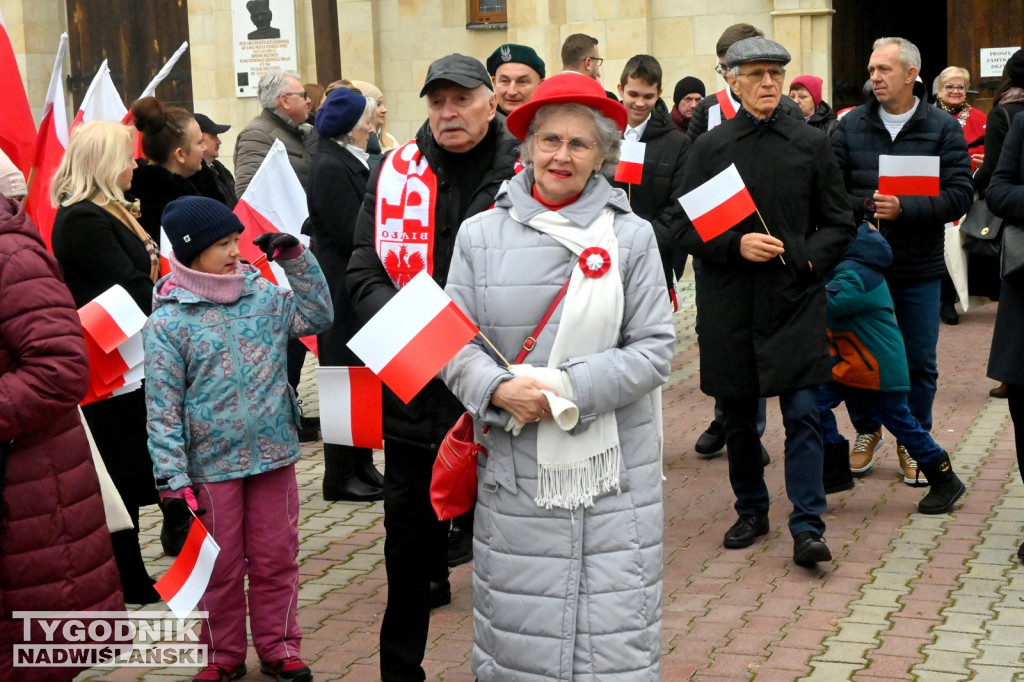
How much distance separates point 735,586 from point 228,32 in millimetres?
14151

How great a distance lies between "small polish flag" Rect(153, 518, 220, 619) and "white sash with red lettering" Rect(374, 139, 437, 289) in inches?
41.0

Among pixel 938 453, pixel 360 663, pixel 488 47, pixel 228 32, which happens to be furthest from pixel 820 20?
pixel 360 663

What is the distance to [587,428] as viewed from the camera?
3.76 meters

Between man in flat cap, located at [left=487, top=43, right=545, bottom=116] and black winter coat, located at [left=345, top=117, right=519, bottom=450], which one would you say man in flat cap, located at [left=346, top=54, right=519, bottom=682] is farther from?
man in flat cap, located at [left=487, top=43, right=545, bottom=116]

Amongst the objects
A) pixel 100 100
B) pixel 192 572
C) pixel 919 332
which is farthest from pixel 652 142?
pixel 192 572

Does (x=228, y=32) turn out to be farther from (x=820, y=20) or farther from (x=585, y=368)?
(x=585, y=368)

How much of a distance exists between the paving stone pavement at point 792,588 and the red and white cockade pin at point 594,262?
5.82ft

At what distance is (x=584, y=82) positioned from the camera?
3.89 m

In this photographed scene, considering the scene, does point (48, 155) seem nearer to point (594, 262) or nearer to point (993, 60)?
point (594, 262)

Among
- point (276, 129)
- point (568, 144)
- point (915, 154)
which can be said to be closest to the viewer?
point (568, 144)

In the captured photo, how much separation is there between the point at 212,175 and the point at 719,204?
2.96 m

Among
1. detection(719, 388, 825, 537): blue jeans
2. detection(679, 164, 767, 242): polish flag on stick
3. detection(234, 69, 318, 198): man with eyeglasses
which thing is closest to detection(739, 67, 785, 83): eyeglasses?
detection(679, 164, 767, 242): polish flag on stick

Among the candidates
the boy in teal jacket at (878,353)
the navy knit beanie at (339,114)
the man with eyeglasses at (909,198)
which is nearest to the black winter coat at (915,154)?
the man with eyeglasses at (909,198)

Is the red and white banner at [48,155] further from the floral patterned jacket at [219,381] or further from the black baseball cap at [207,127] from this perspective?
the black baseball cap at [207,127]
